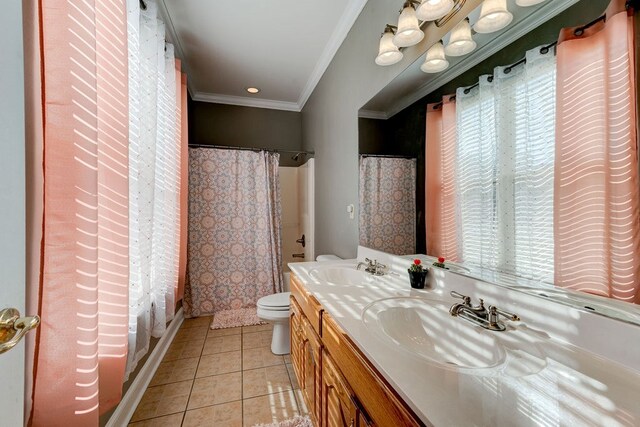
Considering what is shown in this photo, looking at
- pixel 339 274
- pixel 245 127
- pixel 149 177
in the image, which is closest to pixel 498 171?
pixel 339 274

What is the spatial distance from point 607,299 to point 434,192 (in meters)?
→ 0.70

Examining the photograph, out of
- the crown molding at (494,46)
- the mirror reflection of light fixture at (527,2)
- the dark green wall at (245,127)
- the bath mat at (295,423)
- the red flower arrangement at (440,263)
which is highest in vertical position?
the dark green wall at (245,127)

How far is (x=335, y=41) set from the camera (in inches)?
89.3

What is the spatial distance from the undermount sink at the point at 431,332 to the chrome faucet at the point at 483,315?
25mm

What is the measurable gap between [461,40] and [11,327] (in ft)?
5.29

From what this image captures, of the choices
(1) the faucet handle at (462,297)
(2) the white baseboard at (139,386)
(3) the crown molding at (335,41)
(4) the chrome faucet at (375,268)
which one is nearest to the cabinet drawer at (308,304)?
(4) the chrome faucet at (375,268)

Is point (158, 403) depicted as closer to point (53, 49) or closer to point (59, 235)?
point (59, 235)

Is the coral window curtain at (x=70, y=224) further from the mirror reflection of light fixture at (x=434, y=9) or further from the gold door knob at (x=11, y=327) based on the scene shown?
the mirror reflection of light fixture at (x=434, y=9)

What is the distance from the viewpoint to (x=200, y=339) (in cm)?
240

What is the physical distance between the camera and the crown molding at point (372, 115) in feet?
5.41

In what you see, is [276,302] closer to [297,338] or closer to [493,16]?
[297,338]

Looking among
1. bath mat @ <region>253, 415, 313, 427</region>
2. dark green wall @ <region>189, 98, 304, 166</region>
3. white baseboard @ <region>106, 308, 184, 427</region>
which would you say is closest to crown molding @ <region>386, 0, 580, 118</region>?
bath mat @ <region>253, 415, 313, 427</region>

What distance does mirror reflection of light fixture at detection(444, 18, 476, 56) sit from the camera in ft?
3.48

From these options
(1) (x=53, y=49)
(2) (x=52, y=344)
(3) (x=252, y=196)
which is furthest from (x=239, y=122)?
(2) (x=52, y=344)
